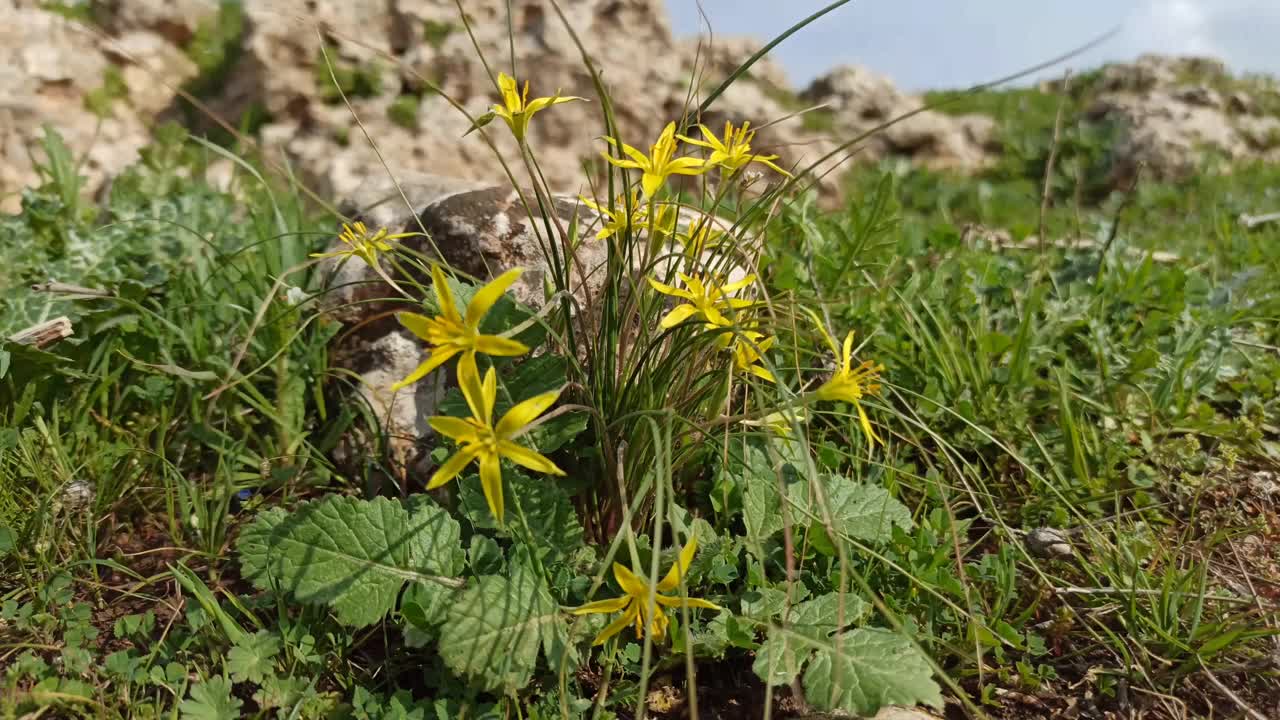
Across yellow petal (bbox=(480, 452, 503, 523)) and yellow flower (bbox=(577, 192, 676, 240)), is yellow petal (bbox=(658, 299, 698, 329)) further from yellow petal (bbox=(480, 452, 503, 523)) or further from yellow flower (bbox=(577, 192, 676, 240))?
yellow petal (bbox=(480, 452, 503, 523))

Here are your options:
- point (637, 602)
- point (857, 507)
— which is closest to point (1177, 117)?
point (857, 507)

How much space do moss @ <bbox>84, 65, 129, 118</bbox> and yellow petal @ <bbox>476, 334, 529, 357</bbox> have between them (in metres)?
6.30

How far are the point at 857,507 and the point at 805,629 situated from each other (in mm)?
368

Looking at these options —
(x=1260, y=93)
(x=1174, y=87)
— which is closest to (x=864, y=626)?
(x=1174, y=87)

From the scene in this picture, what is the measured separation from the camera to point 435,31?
675 centimetres

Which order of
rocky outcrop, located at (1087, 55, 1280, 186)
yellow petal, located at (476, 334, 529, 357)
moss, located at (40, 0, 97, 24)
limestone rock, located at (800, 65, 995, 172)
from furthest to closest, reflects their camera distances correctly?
limestone rock, located at (800, 65, 995, 172), rocky outcrop, located at (1087, 55, 1280, 186), moss, located at (40, 0, 97, 24), yellow petal, located at (476, 334, 529, 357)

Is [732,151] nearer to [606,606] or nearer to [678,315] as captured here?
[678,315]

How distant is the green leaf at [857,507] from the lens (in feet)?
5.68

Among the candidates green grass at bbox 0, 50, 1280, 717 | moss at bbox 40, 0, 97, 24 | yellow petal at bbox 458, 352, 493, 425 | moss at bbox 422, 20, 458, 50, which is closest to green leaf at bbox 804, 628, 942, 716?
green grass at bbox 0, 50, 1280, 717

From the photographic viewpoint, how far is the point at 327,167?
19.0 feet

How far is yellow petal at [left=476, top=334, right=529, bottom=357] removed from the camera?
1.15 metres

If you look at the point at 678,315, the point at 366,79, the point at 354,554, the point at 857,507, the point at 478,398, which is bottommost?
the point at 354,554

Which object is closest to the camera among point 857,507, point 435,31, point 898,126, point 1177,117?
point 857,507

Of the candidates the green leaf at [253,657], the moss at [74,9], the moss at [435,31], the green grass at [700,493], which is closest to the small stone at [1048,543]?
the green grass at [700,493]
